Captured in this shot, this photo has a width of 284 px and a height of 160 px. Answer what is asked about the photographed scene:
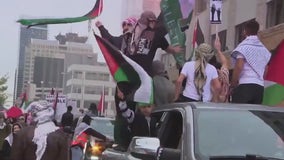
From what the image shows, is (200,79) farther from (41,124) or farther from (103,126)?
(103,126)

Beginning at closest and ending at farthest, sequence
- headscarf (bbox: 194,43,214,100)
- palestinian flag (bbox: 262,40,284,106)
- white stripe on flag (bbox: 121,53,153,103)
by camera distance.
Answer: headscarf (bbox: 194,43,214,100), palestinian flag (bbox: 262,40,284,106), white stripe on flag (bbox: 121,53,153,103)

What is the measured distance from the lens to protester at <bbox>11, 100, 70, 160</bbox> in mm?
8070

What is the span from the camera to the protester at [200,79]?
8.40 meters

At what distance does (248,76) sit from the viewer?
27.0 ft

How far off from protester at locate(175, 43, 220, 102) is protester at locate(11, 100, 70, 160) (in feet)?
5.30

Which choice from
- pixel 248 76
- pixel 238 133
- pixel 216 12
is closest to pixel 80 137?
pixel 216 12

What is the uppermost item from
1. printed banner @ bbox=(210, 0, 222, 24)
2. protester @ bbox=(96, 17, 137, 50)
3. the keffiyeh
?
printed banner @ bbox=(210, 0, 222, 24)

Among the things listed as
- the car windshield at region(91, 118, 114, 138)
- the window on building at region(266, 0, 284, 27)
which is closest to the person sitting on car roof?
the car windshield at region(91, 118, 114, 138)

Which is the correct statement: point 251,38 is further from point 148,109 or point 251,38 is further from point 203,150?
point 203,150

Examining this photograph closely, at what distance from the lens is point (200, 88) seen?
27.6 feet

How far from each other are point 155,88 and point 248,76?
150cm

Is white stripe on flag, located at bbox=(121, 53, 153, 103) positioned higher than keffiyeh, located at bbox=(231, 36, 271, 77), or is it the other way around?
keffiyeh, located at bbox=(231, 36, 271, 77)

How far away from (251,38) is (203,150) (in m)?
3.30

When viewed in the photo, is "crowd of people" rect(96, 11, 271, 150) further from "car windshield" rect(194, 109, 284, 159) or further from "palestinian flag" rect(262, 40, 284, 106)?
"car windshield" rect(194, 109, 284, 159)
